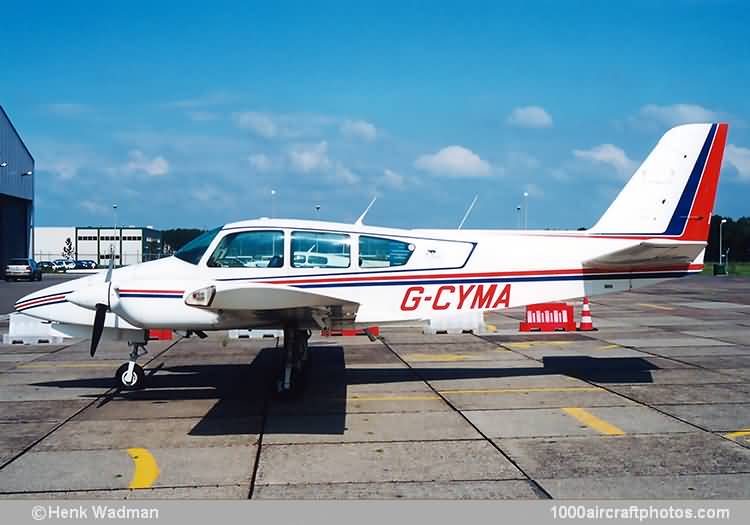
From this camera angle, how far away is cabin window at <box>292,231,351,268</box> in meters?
9.23

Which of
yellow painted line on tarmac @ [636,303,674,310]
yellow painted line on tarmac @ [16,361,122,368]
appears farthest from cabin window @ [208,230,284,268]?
yellow painted line on tarmac @ [636,303,674,310]

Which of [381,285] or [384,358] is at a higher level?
[381,285]

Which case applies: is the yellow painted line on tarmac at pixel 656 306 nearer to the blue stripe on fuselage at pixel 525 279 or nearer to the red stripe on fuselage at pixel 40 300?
the blue stripe on fuselage at pixel 525 279

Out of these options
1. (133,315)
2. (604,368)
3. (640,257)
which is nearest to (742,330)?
(604,368)

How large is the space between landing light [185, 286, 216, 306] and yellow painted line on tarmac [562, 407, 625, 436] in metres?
4.47

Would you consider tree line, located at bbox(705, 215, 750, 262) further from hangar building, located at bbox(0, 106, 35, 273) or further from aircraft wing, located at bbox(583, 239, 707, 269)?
aircraft wing, located at bbox(583, 239, 707, 269)

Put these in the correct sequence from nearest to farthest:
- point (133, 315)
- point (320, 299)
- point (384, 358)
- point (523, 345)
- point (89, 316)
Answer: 1. point (320, 299)
2. point (133, 315)
3. point (89, 316)
4. point (384, 358)
5. point (523, 345)

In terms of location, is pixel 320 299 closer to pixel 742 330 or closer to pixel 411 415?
pixel 411 415

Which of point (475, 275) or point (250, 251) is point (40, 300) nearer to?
point (250, 251)

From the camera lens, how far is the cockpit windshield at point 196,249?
9117mm

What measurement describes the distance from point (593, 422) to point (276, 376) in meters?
4.07

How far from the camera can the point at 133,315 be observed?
838 centimetres
